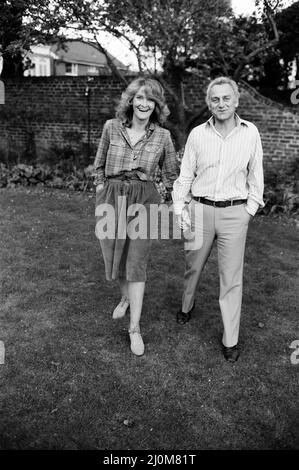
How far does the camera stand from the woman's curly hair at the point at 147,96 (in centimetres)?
319

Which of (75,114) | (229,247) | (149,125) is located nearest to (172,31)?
(75,114)

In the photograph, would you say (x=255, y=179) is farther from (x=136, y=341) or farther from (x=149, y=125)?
(x=136, y=341)

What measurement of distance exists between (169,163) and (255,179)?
65cm

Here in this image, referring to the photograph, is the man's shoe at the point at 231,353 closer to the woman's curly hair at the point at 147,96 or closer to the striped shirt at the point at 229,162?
the striped shirt at the point at 229,162

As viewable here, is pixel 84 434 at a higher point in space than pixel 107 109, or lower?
lower

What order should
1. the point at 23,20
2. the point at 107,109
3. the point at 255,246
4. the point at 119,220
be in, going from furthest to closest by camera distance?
the point at 107,109, the point at 23,20, the point at 255,246, the point at 119,220

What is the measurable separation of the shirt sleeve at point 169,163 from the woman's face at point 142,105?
0.23 metres

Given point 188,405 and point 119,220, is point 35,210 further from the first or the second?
point 188,405

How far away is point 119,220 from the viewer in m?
3.34

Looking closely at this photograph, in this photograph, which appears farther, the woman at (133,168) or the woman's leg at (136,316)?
the woman's leg at (136,316)

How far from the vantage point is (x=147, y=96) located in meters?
3.19

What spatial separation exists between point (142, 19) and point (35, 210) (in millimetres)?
3871

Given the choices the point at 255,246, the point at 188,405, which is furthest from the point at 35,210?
the point at 188,405

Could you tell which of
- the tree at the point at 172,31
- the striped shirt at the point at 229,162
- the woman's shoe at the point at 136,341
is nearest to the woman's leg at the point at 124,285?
the woman's shoe at the point at 136,341
